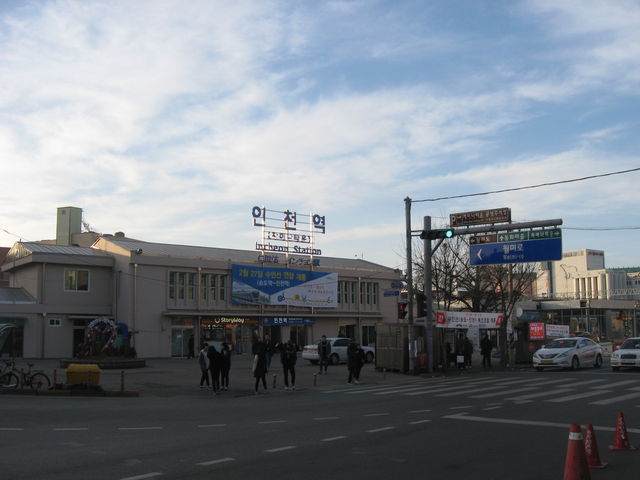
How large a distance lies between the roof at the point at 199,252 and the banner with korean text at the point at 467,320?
22.6 meters

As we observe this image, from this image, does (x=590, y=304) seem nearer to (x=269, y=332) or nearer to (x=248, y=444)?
(x=269, y=332)

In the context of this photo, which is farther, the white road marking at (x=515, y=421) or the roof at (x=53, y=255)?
the roof at (x=53, y=255)

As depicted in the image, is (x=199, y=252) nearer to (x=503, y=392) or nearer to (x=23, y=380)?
(x=23, y=380)

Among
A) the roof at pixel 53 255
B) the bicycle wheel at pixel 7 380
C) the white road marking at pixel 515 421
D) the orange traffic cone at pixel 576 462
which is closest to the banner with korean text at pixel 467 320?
the white road marking at pixel 515 421

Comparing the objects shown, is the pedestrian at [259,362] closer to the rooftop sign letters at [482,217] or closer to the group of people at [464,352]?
the rooftop sign letters at [482,217]

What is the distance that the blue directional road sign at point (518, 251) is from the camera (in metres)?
28.0

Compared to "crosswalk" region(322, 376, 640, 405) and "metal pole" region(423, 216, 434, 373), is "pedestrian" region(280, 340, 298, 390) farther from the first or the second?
"metal pole" region(423, 216, 434, 373)

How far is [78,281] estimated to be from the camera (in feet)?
153

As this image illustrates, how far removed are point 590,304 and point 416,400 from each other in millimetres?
54298

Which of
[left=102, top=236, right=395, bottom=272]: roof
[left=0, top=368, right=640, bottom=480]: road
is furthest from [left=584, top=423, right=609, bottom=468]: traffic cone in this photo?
[left=102, top=236, right=395, bottom=272]: roof

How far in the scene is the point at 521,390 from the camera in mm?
20953

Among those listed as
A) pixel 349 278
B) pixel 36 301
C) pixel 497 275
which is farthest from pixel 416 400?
pixel 349 278

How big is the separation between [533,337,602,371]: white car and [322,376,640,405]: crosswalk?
4.26 metres

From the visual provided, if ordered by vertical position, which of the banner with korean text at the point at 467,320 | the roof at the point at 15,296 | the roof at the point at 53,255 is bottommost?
the banner with korean text at the point at 467,320
